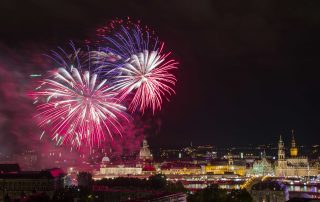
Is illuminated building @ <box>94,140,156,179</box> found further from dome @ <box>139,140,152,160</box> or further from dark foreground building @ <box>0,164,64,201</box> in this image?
dark foreground building @ <box>0,164,64,201</box>

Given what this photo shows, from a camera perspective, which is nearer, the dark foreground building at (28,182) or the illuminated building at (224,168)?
the dark foreground building at (28,182)

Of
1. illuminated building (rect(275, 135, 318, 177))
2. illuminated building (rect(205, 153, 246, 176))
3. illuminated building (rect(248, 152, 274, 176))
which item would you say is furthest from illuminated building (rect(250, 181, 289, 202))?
illuminated building (rect(205, 153, 246, 176))

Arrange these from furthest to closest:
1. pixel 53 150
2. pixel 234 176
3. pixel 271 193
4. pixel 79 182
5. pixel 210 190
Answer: pixel 234 176 → pixel 53 150 → pixel 79 182 → pixel 271 193 → pixel 210 190

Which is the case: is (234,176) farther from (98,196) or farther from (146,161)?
(98,196)

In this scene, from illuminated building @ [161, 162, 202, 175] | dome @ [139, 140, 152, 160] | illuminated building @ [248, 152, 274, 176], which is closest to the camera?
illuminated building @ [248, 152, 274, 176]

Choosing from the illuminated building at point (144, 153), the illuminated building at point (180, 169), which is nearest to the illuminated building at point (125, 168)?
the illuminated building at point (144, 153)

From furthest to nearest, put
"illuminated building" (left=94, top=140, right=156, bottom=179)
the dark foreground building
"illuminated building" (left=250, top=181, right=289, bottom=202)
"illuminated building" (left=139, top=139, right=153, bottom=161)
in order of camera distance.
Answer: "illuminated building" (left=139, top=139, right=153, bottom=161)
"illuminated building" (left=94, top=140, right=156, bottom=179)
the dark foreground building
"illuminated building" (left=250, top=181, right=289, bottom=202)

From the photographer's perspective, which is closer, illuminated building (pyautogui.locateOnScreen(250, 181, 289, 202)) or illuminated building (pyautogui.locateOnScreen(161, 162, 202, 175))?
illuminated building (pyautogui.locateOnScreen(250, 181, 289, 202))

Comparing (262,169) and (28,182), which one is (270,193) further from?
(262,169)

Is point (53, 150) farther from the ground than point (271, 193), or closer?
farther from the ground

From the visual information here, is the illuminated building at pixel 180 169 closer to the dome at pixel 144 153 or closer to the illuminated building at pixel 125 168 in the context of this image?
the illuminated building at pixel 125 168

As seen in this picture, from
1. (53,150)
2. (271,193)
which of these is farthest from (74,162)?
(271,193)
